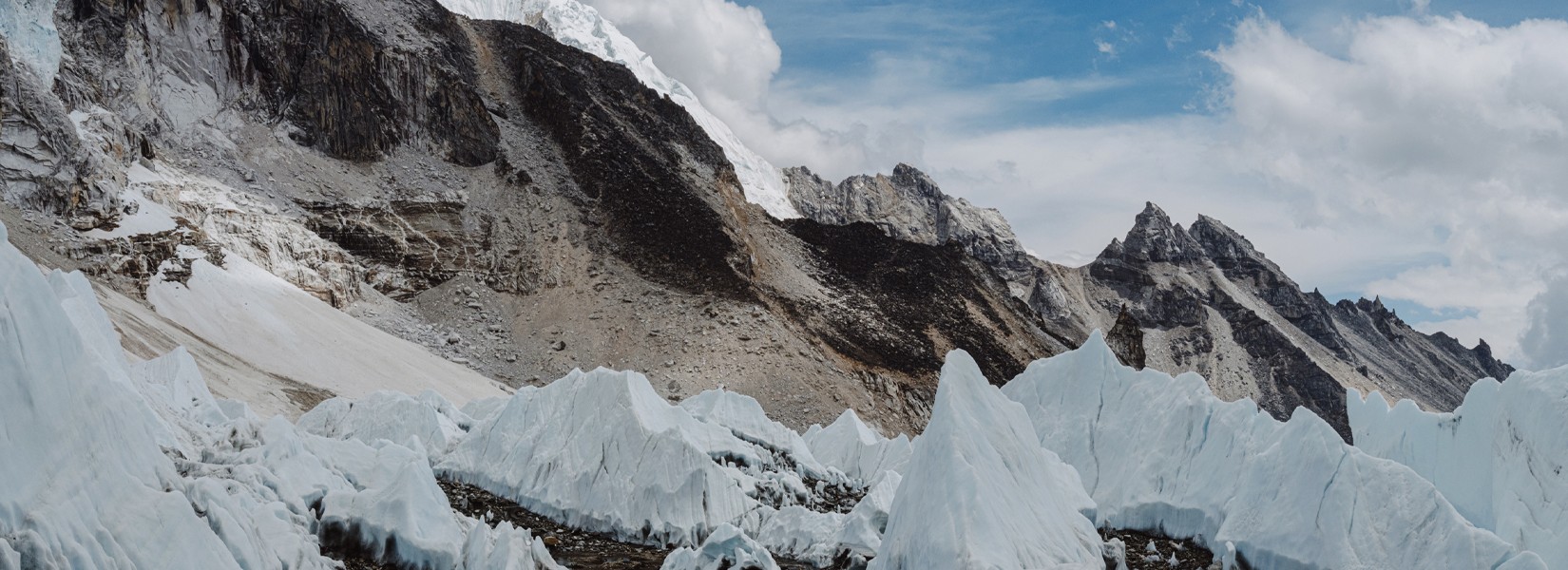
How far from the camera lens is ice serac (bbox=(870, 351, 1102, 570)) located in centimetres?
1869

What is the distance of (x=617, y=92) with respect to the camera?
114312 mm

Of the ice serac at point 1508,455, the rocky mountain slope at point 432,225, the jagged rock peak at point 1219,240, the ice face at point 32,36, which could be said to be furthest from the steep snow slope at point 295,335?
the jagged rock peak at point 1219,240

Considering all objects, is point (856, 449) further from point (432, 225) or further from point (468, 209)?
point (468, 209)

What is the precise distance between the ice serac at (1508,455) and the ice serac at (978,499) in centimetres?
981

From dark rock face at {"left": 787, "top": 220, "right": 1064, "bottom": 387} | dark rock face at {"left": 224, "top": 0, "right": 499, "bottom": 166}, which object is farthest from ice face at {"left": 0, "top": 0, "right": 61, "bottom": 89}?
dark rock face at {"left": 787, "top": 220, "right": 1064, "bottom": 387}

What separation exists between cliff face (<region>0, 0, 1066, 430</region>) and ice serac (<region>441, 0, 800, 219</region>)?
50.5 meters

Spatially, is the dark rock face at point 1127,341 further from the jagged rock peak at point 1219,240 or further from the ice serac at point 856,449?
the jagged rock peak at point 1219,240

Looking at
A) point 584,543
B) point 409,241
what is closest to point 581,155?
point 409,241

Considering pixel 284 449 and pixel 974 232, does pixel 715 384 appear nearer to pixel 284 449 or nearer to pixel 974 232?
pixel 284 449

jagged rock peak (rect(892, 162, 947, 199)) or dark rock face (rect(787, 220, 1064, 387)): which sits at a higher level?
jagged rock peak (rect(892, 162, 947, 199))

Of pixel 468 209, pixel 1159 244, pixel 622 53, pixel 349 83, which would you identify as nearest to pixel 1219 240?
pixel 1159 244

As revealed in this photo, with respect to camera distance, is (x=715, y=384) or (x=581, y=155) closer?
(x=715, y=384)

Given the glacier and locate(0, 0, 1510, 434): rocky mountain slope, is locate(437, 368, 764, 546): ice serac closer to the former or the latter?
the glacier

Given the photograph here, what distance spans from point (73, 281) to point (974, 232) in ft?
560
